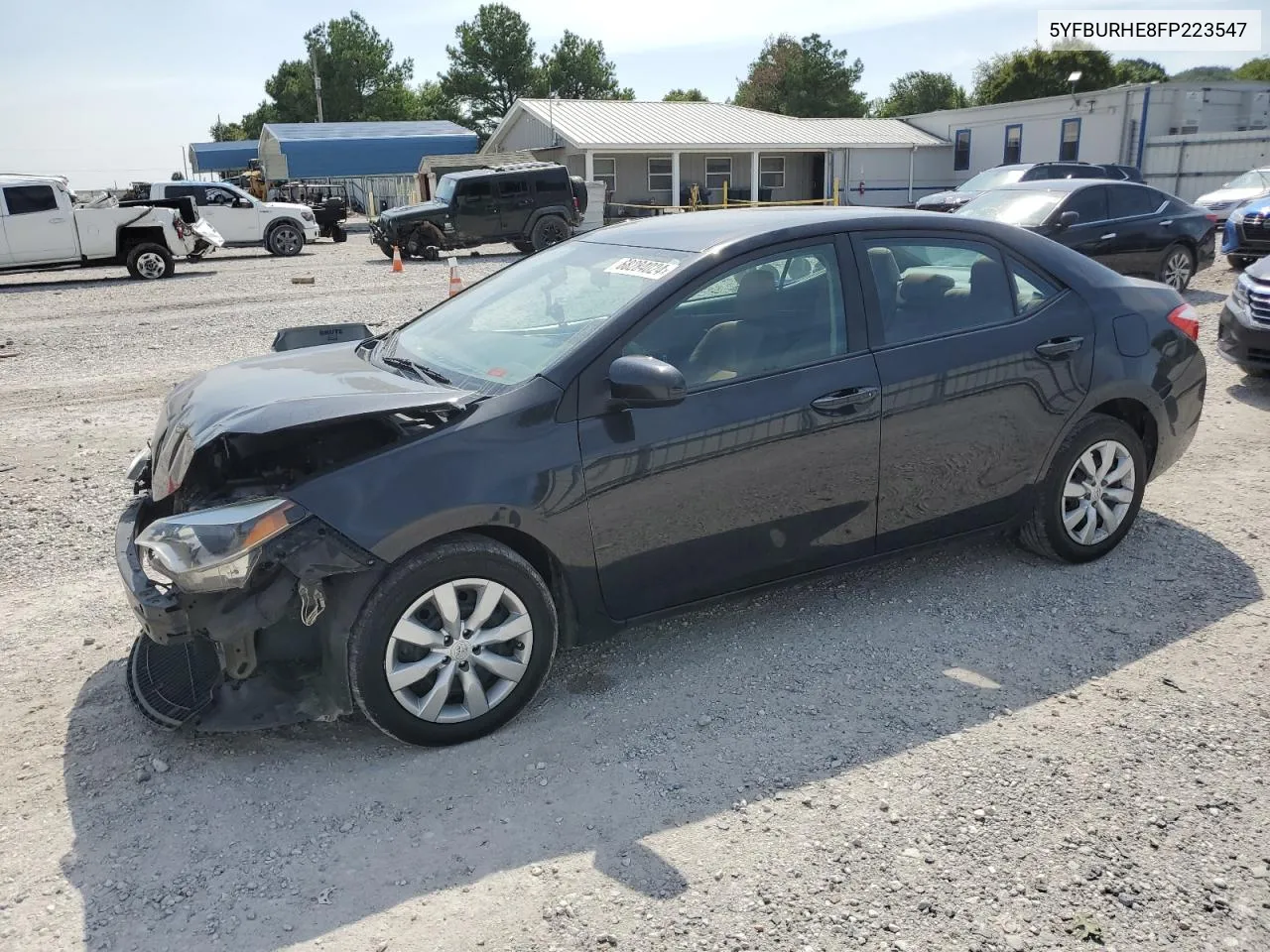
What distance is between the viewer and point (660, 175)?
125 feet

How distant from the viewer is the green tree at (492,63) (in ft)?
261

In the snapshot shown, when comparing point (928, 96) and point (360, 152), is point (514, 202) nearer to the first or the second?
point (360, 152)

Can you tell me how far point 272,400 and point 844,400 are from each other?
2069 mm

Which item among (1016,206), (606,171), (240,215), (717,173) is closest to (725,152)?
(717,173)

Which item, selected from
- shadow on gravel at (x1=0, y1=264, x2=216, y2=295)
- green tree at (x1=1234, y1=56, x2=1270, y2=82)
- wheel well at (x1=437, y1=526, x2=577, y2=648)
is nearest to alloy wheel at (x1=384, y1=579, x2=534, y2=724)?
wheel well at (x1=437, y1=526, x2=577, y2=648)

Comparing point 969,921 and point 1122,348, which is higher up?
point 1122,348

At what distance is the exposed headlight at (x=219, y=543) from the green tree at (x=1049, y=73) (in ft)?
200

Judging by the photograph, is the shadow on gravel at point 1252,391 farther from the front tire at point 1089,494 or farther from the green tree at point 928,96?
the green tree at point 928,96

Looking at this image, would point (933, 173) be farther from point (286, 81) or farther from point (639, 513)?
point (286, 81)

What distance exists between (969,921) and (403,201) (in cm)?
4694

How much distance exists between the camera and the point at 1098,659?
12.8 feet

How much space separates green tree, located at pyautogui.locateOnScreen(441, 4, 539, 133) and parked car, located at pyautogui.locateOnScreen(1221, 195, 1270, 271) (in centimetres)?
7146

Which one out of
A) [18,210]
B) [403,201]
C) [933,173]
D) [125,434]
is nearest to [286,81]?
[403,201]

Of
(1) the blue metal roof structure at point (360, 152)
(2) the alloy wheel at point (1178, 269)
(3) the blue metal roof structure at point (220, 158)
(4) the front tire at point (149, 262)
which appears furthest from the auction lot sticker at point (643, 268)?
(3) the blue metal roof structure at point (220, 158)
